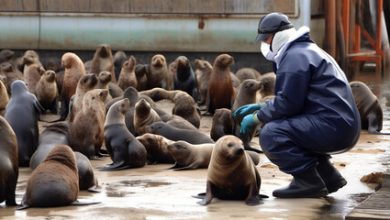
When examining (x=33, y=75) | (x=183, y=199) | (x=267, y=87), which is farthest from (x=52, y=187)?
(x=33, y=75)

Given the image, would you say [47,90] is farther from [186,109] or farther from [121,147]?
[121,147]

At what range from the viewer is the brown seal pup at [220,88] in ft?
49.4

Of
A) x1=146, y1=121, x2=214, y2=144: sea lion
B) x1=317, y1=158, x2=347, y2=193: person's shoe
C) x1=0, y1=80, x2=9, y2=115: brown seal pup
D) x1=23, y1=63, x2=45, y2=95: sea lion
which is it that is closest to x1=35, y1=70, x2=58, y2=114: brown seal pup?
x1=23, y1=63, x2=45, y2=95: sea lion

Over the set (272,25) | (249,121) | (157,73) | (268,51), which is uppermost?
(272,25)

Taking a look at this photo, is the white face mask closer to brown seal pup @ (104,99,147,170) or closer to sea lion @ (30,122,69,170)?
brown seal pup @ (104,99,147,170)

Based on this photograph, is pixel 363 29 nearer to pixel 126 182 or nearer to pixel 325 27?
pixel 325 27

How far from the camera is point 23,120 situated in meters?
11.3

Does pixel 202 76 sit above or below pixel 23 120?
below

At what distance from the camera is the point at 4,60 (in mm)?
17891

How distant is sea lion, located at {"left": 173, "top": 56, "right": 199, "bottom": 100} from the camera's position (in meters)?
16.4

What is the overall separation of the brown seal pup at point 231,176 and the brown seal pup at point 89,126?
10.3 feet

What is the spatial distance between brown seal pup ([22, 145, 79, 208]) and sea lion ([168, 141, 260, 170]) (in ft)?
6.78

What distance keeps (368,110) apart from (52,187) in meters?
5.91

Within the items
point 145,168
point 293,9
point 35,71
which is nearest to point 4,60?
point 35,71
